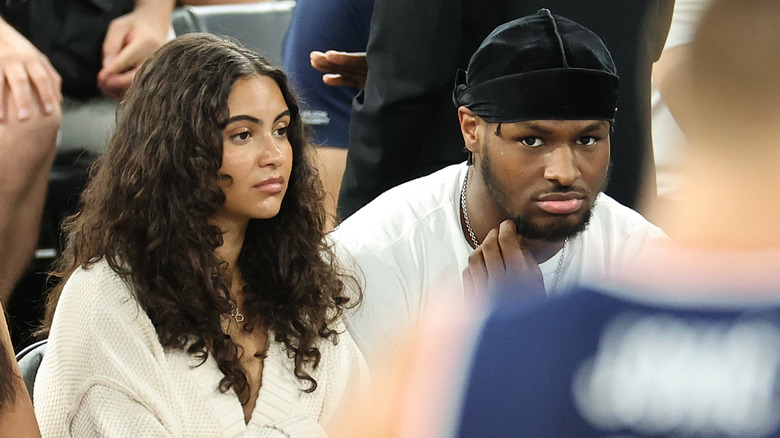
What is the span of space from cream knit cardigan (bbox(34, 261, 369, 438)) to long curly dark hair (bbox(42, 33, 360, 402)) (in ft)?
0.09

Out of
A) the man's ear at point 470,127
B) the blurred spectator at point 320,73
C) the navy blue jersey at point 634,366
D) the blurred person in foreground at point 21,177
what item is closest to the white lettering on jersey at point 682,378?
the navy blue jersey at point 634,366


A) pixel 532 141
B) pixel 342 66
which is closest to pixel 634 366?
pixel 532 141

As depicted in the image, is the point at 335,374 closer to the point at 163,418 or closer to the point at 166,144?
the point at 163,418

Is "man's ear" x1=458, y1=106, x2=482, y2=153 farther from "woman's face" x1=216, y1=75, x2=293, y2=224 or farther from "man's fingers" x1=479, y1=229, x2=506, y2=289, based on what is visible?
"woman's face" x1=216, y1=75, x2=293, y2=224

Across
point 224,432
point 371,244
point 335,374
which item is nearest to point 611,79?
point 371,244

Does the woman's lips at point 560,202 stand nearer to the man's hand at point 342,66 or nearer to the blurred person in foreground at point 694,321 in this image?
the man's hand at point 342,66

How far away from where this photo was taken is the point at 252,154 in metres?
1.81

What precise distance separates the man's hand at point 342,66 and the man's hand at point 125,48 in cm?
54

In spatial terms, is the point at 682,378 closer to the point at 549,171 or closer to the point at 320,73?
the point at 549,171

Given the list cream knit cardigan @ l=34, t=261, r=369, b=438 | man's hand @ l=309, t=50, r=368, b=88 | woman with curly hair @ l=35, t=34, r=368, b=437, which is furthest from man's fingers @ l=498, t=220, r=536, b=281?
man's hand @ l=309, t=50, r=368, b=88

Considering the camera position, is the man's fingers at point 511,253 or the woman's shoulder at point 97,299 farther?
the man's fingers at point 511,253

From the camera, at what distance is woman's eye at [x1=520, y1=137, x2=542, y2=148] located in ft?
6.32

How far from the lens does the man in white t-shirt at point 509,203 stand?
74.7 inches

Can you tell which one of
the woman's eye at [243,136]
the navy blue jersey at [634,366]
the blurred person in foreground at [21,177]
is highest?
the navy blue jersey at [634,366]
